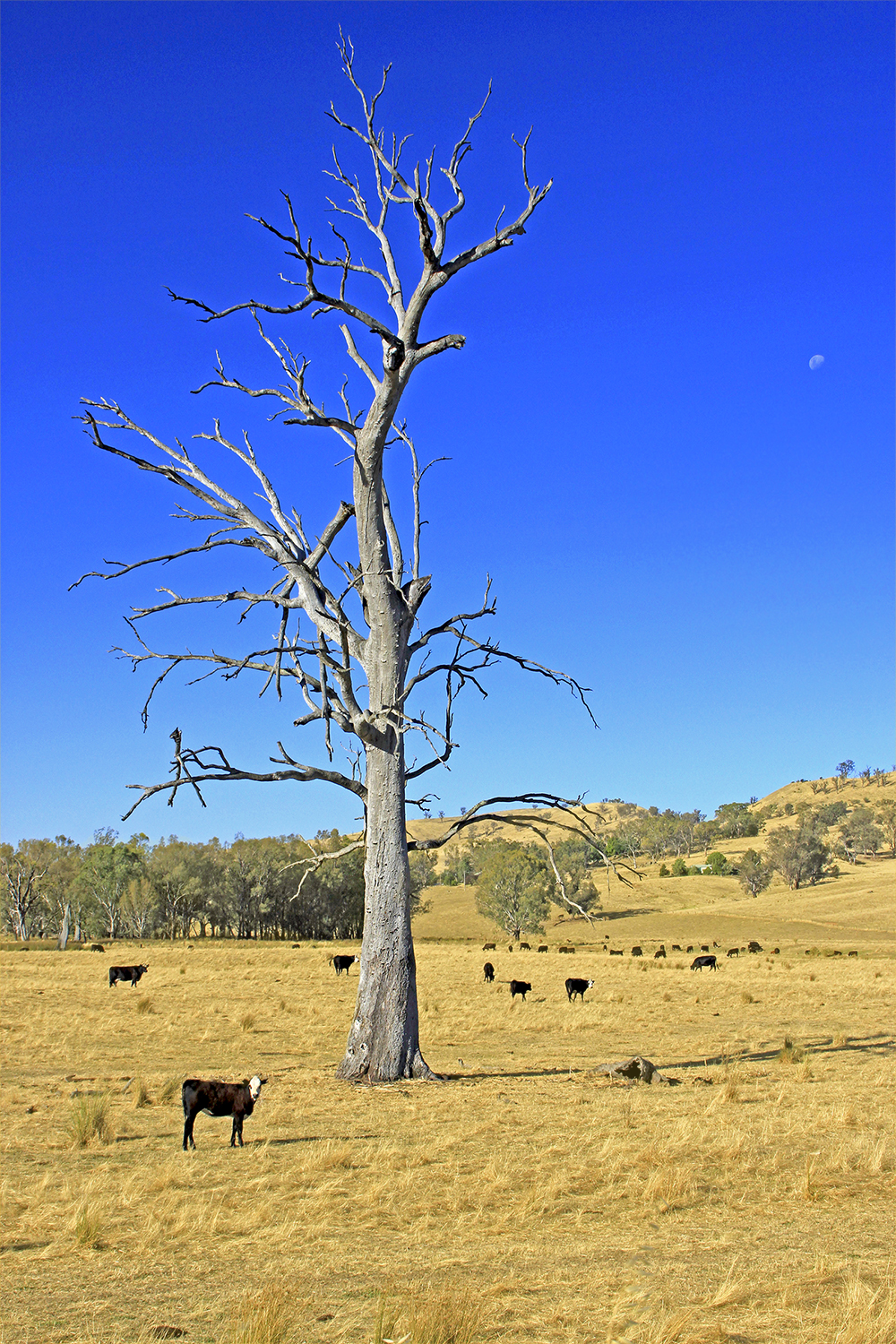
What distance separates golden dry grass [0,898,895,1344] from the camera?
5.32m

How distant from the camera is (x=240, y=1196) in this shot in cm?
775

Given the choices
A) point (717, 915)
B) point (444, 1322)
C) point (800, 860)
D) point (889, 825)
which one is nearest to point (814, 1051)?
point (444, 1322)

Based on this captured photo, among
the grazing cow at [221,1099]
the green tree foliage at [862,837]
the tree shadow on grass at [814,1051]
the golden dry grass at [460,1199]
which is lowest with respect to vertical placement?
the tree shadow on grass at [814,1051]

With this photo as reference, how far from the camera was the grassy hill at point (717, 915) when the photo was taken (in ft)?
208

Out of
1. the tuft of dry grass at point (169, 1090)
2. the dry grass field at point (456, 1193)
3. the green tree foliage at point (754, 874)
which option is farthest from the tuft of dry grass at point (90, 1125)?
the green tree foliage at point (754, 874)

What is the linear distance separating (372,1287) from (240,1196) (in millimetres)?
2364

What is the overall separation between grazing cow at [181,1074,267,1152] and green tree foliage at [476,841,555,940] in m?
57.9

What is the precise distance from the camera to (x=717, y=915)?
251 ft

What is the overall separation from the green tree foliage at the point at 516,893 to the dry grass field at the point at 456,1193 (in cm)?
4772

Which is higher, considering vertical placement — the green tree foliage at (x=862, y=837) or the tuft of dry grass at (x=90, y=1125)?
the green tree foliage at (x=862, y=837)

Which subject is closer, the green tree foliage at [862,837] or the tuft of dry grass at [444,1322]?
the tuft of dry grass at [444,1322]

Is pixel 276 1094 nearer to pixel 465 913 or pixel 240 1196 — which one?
pixel 240 1196

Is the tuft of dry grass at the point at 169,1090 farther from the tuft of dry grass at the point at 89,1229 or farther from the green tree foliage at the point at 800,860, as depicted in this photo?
the green tree foliage at the point at 800,860

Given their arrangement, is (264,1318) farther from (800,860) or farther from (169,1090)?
(800,860)
